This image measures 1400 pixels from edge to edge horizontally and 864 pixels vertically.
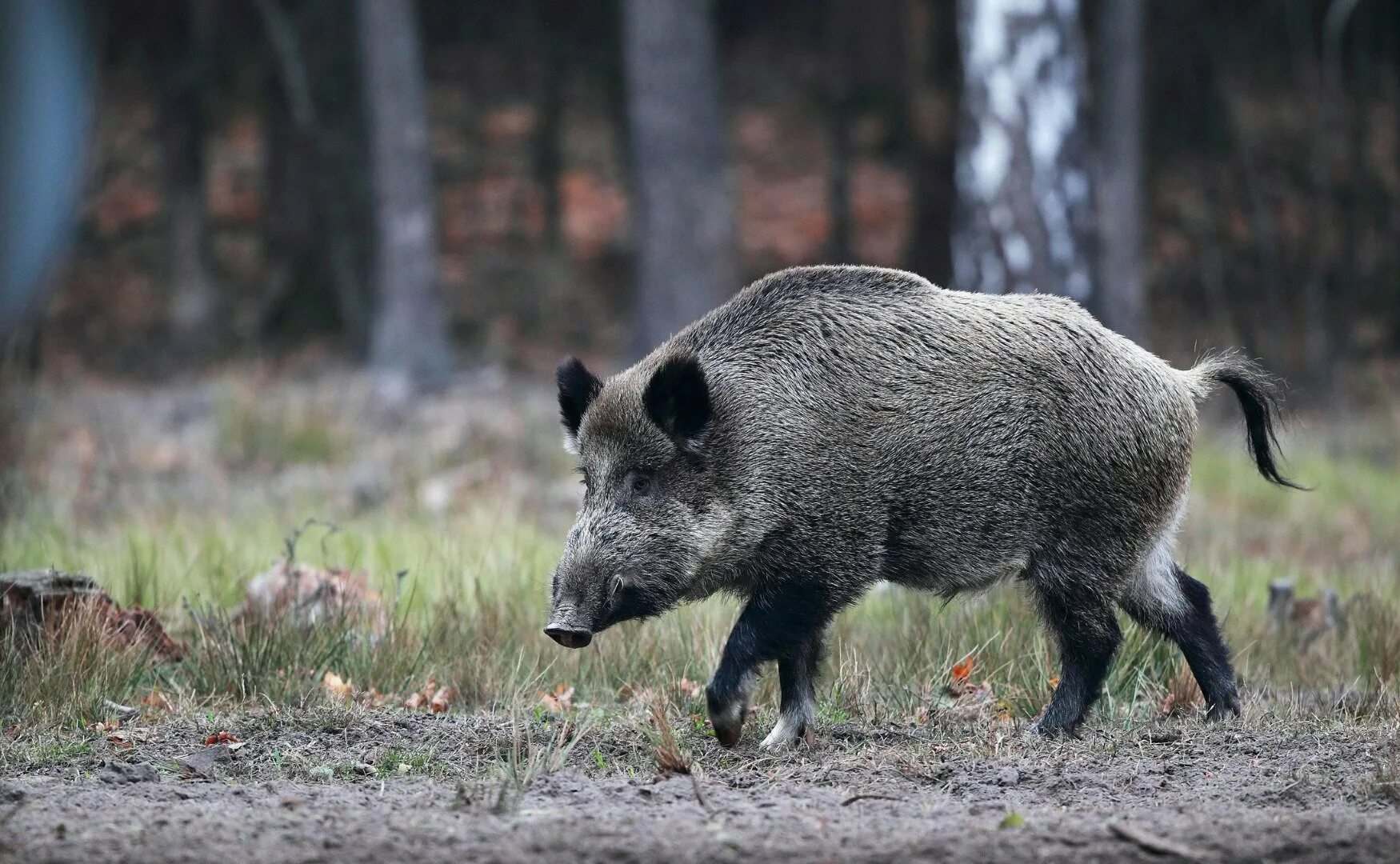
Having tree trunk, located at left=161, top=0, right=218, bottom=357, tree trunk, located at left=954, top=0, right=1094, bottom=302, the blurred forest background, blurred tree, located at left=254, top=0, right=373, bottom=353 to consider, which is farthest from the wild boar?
blurred tree, located at left=254, top=0, right=373, bottom=353

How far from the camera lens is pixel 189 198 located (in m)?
14.7

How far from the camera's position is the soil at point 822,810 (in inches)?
123

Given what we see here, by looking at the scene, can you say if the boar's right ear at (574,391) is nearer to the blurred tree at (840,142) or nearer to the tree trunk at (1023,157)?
the tree trunk at (1023,157)

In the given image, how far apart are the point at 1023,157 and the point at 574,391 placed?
4593 millimetres

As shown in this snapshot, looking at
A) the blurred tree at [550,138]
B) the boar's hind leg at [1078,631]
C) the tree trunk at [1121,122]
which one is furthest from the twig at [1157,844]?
the blurred tree at [550,138]

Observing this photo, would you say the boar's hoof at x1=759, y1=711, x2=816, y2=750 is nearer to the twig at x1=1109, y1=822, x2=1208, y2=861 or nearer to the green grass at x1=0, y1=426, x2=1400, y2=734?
the green grass at x1=0, y1=426, x2=1400, y2=734

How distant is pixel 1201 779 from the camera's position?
3.90 m

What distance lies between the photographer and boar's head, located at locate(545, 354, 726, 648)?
4375 millimetres

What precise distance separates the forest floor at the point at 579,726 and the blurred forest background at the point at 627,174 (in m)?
5.06

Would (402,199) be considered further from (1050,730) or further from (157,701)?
(1050,730)

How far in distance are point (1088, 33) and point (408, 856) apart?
51.0ft

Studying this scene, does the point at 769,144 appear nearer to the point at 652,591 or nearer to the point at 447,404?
the point at 447,404

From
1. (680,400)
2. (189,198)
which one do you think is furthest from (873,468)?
(189,198)

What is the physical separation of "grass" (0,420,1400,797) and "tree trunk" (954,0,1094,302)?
2228 millimetres
